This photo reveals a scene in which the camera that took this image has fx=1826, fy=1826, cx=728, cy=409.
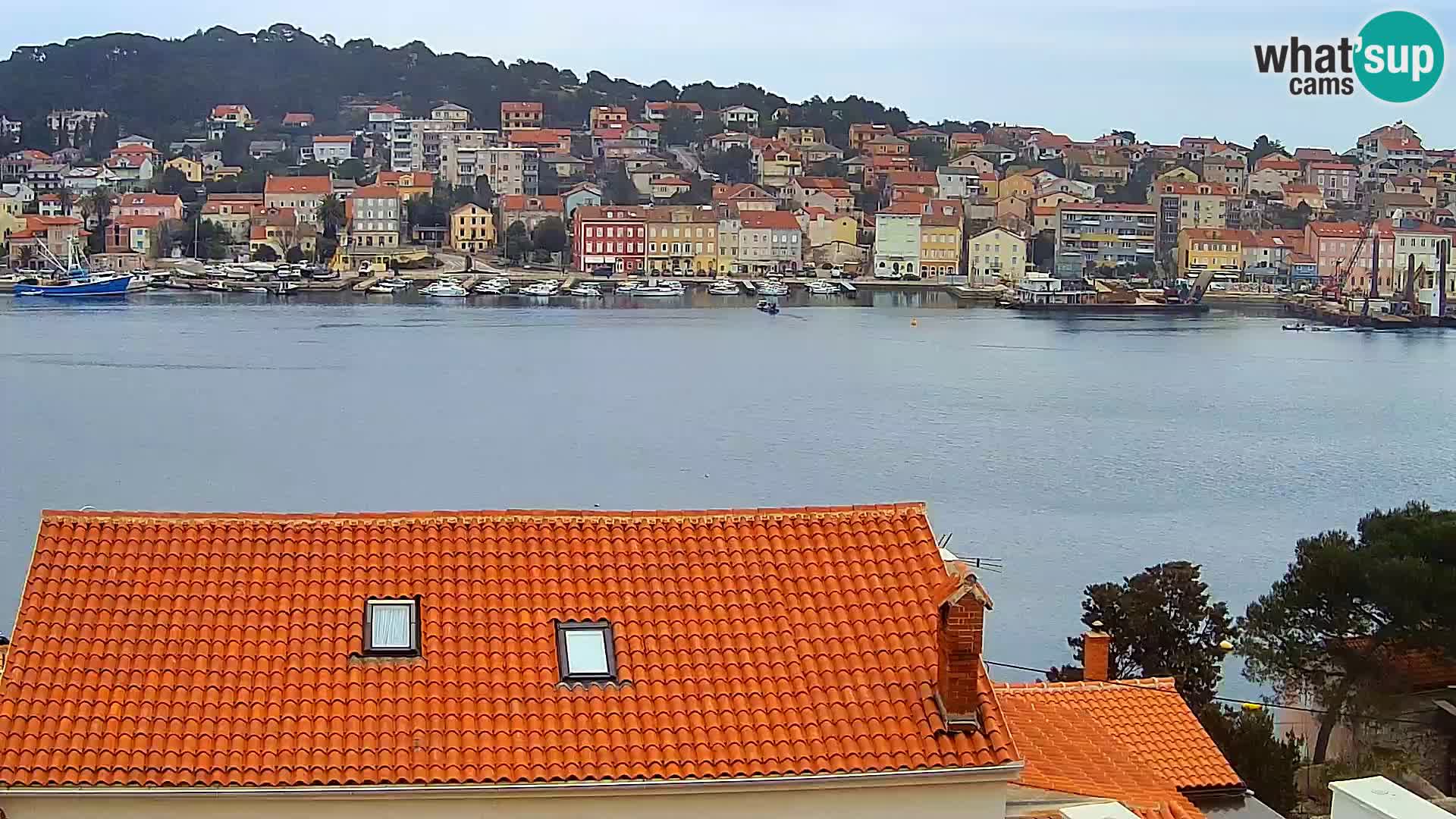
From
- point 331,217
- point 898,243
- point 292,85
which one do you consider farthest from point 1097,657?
point 292,85

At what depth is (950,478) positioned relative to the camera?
22156 millimetres

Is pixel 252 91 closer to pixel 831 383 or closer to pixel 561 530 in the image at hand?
pixel 831 383

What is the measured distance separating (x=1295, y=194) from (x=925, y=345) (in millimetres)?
45743

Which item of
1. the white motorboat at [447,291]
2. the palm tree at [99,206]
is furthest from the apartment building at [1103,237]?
the palm tree at [99,206]

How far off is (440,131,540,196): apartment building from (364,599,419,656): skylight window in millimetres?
78509

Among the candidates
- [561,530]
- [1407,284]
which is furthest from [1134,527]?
[1407,284]

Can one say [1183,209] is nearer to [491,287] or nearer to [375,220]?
[491,287]

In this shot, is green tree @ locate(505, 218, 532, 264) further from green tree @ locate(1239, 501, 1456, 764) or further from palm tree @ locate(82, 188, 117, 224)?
green tree @ locate(1239, 501, 1456, 764)

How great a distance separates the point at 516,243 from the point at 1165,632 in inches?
2394

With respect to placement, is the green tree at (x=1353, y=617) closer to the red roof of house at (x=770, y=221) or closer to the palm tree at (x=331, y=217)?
the red roof of house at (x=770, y=221)

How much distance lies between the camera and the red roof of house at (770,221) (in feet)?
226

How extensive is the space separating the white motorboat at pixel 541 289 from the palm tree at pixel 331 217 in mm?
13540

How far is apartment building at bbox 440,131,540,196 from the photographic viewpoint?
83.0 m

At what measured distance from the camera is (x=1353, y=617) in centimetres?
941
